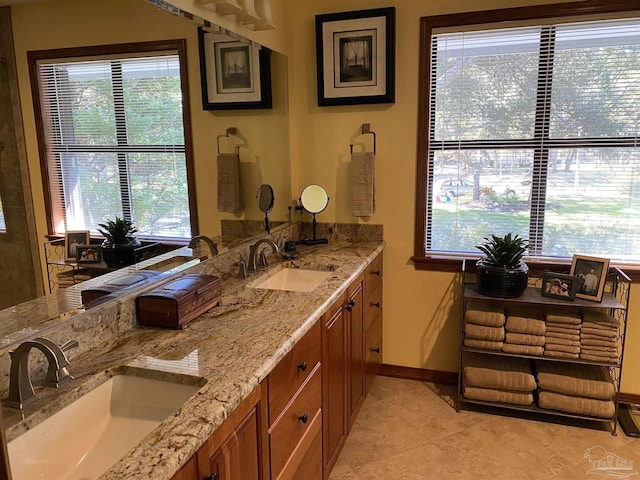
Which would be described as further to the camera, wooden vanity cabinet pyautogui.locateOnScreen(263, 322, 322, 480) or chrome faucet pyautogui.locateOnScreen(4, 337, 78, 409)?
wooden vanity cabinet pyautogui.locateOnScreen(263, 322, 322, 480)

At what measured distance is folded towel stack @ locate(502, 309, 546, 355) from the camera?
2.67m

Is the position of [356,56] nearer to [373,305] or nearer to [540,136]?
[540,136]

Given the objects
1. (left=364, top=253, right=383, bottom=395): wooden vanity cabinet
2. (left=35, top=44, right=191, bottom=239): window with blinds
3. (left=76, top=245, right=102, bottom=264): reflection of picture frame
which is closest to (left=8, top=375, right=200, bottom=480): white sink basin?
(left=76, top=245, right=102, bottom=264): reflection of picture frame

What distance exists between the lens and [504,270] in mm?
2660

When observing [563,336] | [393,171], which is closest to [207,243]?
[393,171]

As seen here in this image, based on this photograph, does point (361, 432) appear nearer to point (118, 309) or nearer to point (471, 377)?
point (471, 377)

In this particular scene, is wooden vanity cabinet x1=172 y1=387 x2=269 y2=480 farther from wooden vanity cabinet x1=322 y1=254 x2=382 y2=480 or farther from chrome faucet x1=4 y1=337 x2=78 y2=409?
wooden vanity cabinet x1=322 y1=254 x2=382 y2=480

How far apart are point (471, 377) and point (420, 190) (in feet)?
3.80

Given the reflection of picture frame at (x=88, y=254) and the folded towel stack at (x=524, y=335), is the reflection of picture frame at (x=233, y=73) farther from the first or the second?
the folded towel stack at (x=524, y=335)

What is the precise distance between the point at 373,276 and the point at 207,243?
114cm

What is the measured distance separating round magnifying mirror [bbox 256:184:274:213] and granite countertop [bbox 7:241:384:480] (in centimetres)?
69

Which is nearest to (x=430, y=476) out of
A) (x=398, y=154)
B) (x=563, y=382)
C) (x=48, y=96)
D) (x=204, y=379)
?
(x=563, y=382)

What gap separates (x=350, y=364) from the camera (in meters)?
2.45

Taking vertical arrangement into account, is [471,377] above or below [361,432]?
above
